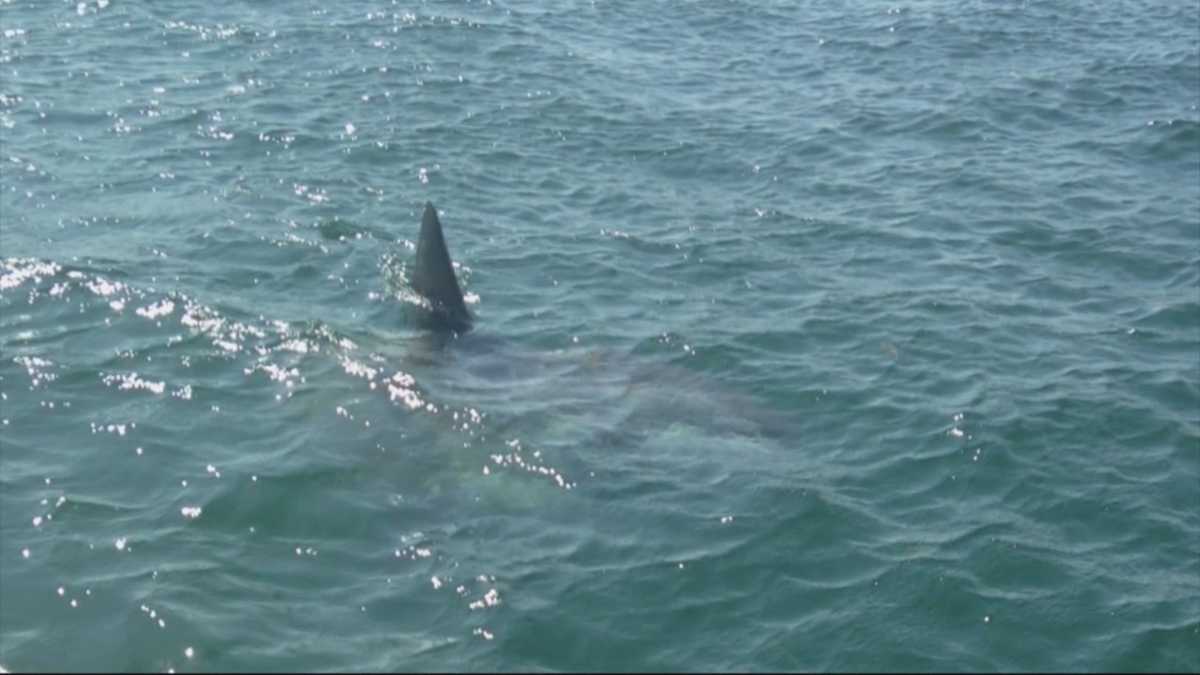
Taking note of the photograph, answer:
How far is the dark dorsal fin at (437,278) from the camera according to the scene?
1402 cm

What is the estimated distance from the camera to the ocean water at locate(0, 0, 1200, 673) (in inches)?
404

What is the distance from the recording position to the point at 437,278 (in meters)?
14.2

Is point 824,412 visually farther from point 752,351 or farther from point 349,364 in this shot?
point 349,364

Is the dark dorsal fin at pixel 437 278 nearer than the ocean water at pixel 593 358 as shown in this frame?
No

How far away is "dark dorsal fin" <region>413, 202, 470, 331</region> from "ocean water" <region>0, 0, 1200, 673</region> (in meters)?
0.38

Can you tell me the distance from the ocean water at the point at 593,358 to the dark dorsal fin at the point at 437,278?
0.38 meters

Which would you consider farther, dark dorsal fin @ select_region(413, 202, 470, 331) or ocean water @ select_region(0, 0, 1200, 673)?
dark dorsal fin @ select_region(413, 202, 470, 331)

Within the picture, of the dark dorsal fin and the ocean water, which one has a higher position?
the dark dorsal fin

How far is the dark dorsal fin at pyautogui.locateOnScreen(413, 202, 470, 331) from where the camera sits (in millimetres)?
14016

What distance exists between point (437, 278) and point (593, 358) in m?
1.63

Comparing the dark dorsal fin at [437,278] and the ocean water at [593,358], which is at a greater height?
the dark dorsal fin at [437,278]

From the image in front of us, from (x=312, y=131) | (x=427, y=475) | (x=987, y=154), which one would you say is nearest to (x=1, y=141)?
(x=312, y=131)

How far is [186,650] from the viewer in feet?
31.6

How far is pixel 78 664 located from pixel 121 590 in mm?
815
